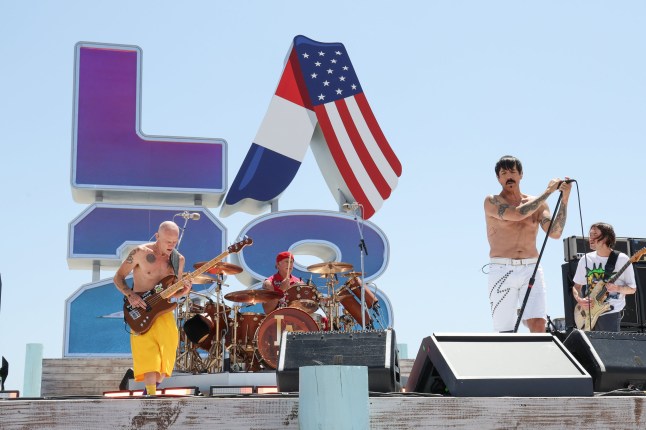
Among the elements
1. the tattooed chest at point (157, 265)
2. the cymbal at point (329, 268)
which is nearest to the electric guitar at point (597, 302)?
the cymbal at point (329, 268)

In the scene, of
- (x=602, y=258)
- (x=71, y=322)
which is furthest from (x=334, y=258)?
(x=602, y=258)

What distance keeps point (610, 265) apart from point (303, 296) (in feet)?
12.0

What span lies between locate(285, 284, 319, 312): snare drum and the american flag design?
3.50 metres

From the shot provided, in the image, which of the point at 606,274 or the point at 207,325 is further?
the point at 207,325

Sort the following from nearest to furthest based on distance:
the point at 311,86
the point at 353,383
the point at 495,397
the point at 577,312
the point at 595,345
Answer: the point at 353,383
the point at 495,397
the point at 595,345
the point at 577,312
the point at 311,86

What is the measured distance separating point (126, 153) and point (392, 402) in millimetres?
10754

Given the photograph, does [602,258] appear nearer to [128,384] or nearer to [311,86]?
[128,384]

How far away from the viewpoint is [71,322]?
12.2 metres

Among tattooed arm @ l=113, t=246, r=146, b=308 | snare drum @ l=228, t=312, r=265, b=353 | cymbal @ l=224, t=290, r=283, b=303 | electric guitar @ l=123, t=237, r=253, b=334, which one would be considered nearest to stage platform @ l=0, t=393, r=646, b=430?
electric guitar @ l=123, t=237, r=253, b=334

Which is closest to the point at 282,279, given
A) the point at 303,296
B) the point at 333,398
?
the point at 303,296

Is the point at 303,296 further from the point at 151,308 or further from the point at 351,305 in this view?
the point at 151,308

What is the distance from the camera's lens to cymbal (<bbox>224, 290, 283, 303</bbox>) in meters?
10.1

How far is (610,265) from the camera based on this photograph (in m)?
8.00

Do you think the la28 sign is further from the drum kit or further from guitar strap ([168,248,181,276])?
guitar strap ([168,248,181,276])
